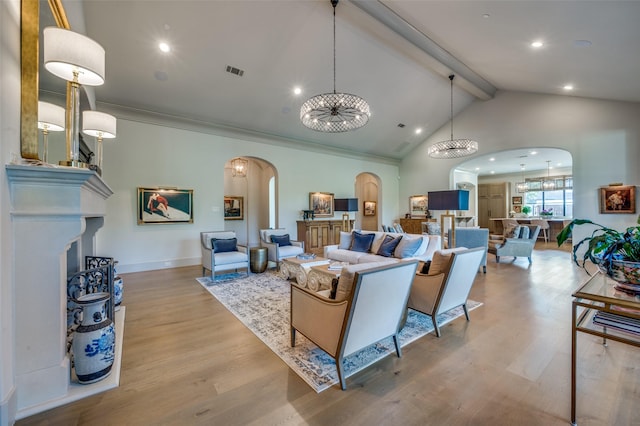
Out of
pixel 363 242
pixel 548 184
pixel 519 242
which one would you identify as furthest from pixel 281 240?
pixel 548 184

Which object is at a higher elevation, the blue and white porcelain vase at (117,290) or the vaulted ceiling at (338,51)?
the vaulted ceiling at (338,51)

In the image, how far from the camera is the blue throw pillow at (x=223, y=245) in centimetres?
508

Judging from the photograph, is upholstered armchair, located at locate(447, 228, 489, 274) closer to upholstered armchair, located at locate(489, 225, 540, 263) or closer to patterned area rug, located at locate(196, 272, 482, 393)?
upholstered armchair, located at locate(489, 225, 540, 263)

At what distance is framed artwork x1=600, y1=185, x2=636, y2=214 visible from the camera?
5883mm

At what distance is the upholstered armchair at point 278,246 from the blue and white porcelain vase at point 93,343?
138 inches

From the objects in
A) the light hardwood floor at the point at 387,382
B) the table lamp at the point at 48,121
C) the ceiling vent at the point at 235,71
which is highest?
the ceiling vent at the point at 235,71

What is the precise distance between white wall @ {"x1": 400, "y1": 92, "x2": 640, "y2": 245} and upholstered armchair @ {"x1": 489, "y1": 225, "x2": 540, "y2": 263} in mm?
1509

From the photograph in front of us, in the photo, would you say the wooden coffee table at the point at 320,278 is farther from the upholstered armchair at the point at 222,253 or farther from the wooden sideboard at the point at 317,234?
the wooden sideboard at the point at 317,234

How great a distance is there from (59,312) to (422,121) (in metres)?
9.32

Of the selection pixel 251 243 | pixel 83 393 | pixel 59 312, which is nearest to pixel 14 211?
pixel 59 312

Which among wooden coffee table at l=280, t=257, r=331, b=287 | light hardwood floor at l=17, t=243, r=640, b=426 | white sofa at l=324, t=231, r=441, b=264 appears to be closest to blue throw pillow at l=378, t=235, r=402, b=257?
white sofa at l=324, t=231, r=441, b=264

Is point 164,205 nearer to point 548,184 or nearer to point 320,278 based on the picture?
point 320,278

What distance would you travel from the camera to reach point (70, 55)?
179cm

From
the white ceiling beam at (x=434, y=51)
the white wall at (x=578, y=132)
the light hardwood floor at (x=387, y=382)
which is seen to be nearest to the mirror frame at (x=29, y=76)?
the light hardwood floor at (x=387, y=382)
